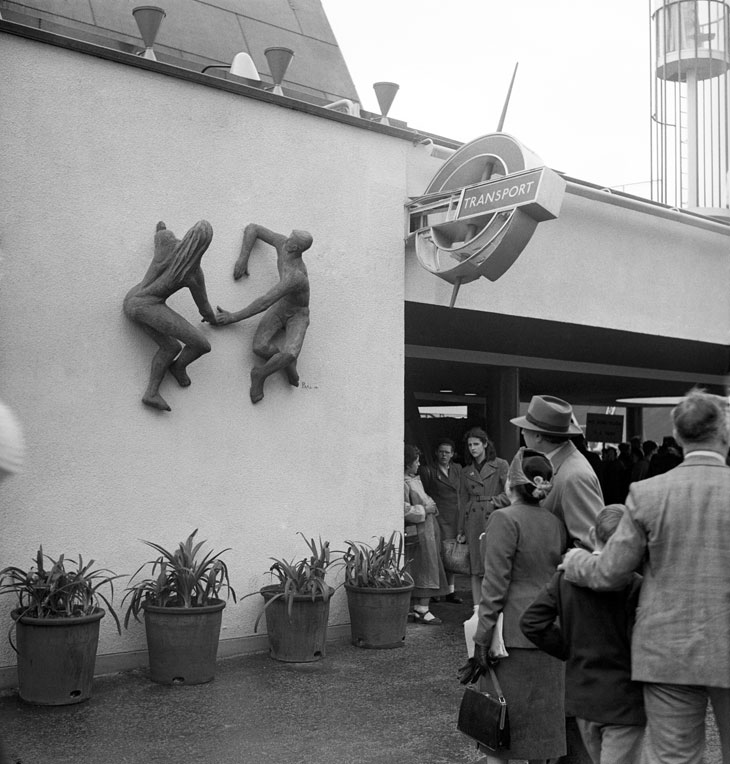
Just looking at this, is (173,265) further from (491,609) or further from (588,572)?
(588,572)

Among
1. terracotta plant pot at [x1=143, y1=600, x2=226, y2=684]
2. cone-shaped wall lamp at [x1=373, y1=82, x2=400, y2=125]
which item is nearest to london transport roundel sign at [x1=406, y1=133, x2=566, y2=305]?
cone-shaped wall lamp at [x1=373, y1=82, x2=400, y2=125]

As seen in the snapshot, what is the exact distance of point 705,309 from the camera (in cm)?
1242

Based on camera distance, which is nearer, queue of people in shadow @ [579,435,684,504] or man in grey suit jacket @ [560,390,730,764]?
man in grey suit jacket @ [560,390,730,764]

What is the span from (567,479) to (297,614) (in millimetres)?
3548

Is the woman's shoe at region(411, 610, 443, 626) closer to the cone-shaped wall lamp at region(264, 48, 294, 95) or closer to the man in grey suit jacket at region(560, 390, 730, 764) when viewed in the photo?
the cone-shaped wall lamp at region(264, 48, 294, 95)

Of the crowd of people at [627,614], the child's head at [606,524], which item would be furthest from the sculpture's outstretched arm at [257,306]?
the child's head at [606,524]

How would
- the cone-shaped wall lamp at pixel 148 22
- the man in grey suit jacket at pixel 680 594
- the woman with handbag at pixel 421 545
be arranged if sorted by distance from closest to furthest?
the man in grey suit jacket at pixel 680 594, the cone-shaped wall lamp at pixel 148 22, the woman with handbag at pixel 421 545

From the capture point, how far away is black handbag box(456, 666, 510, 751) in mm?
4172

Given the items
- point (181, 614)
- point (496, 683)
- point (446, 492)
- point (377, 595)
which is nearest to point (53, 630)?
point (181, 614)

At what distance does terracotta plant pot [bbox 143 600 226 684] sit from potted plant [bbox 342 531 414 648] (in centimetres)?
155

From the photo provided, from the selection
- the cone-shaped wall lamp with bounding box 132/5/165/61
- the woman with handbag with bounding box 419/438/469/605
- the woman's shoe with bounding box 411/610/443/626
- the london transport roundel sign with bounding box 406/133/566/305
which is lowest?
the woman's shoe with bounding box 411/610/443/626

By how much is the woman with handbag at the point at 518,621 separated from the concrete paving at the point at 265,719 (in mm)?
1311

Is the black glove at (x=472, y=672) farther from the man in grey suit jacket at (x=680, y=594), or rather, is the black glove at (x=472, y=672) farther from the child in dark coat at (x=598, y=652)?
the man in grey suit jacket at (x=680, y=594)

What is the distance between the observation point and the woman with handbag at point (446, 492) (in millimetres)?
10195
